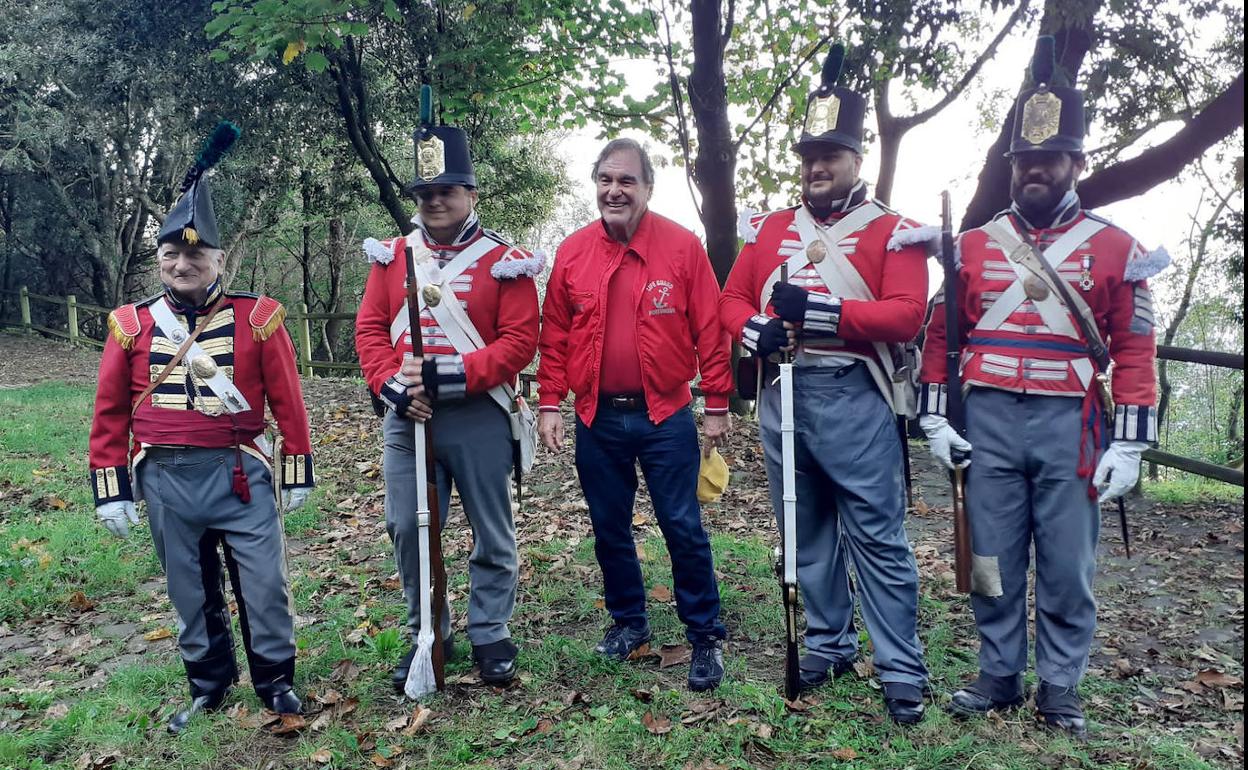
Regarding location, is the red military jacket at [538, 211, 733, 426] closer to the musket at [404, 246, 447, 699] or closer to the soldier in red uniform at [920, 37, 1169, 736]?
the musket at [404, 246, 447, 699]

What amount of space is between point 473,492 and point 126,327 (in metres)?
1.76

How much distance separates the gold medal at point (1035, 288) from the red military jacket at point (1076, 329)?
37mm

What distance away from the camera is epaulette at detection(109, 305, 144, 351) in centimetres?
412

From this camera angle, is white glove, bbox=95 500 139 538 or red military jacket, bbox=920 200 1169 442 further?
white glove, bbox=95 500 139 538

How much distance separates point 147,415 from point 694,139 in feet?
33.7

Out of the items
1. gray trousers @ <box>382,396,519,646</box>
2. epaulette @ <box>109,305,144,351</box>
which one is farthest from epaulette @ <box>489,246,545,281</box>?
epaulette @ <box>109,305,144,351</box>

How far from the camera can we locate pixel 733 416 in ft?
37.3

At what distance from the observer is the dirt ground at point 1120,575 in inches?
178

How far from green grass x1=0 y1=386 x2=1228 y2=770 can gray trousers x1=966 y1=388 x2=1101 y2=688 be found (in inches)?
14.3

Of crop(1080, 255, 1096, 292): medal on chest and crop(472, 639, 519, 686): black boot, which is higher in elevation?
crop(1080, 255, 1096, 292): medal on chest

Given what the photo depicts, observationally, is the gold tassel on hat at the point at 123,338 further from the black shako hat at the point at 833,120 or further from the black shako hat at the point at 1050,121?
the black shako hat at the point at 1050,121

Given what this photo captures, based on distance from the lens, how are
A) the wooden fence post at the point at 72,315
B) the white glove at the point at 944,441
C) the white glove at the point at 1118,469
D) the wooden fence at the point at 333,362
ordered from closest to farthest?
the white glove at the point at 1118,469 < the white glove at the point at 944,441 < the wooden fence at the point at 333,362 < the wooden fence post at the point at 72,315

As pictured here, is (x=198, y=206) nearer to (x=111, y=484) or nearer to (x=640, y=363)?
(x=111, y=484)

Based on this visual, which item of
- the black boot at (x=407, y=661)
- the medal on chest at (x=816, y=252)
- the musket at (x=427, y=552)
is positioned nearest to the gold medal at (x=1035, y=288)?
the medal on chest at (x=816, y=252)
